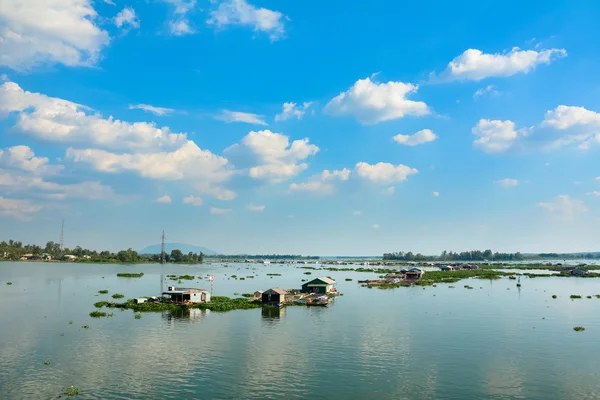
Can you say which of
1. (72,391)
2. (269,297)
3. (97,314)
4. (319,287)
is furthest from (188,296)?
(72,391)

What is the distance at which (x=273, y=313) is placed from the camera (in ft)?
243

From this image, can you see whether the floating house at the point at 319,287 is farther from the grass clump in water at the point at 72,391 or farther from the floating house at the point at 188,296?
the grass clump in water at the point at 72,391

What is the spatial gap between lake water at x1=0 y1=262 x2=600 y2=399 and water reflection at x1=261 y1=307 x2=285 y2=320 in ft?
1.93

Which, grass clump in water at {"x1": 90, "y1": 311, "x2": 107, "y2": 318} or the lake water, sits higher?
grass clump in water at {"x1": 90, "y1": 311, "x2": 107, "y2": 318}

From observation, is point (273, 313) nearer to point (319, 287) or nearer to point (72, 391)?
point (319, 287)

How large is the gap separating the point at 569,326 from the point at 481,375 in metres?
35.7

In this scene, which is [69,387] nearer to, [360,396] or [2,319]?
[360,396]

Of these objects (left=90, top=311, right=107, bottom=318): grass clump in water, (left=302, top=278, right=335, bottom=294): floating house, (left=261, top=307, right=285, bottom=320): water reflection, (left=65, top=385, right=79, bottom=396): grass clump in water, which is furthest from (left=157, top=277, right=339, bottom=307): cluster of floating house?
(left=65, top=385, right=79, bottom=396): grass clump in water

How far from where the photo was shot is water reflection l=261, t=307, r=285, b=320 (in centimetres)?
6988

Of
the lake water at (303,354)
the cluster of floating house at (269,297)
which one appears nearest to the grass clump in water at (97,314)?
the lake water at (303,354)

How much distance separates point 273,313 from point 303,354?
28.3m

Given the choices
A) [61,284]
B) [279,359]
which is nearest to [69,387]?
[279,359]

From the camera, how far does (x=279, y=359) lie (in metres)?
44.2

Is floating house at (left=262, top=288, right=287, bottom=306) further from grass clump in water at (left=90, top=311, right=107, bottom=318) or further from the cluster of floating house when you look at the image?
grass clump in water at (left=90, top=311, right=107, bottom=318)
